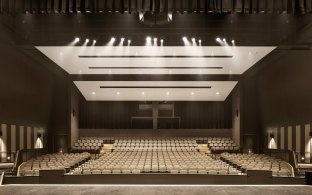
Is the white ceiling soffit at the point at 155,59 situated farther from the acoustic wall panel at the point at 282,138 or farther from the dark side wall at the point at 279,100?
the acoustic wall panel at the point at 282,138

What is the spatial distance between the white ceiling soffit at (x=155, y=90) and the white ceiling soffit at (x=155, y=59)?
1353 mm

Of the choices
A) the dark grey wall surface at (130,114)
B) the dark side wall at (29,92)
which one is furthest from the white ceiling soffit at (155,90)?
the dark side wall at (29,92)

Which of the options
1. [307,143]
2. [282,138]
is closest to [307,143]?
[307,143]

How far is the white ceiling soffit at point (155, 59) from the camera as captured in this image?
13724 millimetres

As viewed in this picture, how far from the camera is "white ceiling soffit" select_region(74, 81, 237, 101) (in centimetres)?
1902

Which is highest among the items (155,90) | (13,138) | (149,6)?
(149,6)

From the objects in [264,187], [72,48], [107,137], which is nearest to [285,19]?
[72,48]

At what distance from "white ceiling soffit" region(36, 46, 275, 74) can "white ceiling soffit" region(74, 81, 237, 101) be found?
4.44ft

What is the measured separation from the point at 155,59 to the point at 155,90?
541 centimetres

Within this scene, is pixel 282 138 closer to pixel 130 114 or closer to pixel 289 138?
pixel 289 138

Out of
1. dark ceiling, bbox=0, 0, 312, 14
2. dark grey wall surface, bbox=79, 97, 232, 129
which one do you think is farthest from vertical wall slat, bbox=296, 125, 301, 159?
dark grey wall surface, bbox=79, 97, 232, 129

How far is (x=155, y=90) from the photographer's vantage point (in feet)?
66.9

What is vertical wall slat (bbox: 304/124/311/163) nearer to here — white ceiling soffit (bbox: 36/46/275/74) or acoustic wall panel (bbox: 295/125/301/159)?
acoustic wall panel (bbox: 295/125/301/159)

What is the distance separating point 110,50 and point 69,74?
5650 mm
